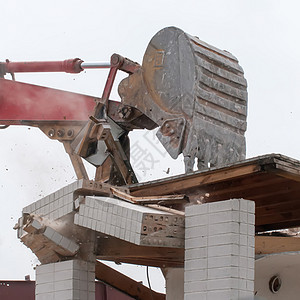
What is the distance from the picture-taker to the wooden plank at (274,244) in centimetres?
1180

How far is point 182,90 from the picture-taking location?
14047mm

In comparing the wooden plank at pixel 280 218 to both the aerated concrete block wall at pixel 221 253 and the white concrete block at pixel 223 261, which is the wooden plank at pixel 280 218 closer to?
the aerated concrete block wall at pixel 221 253

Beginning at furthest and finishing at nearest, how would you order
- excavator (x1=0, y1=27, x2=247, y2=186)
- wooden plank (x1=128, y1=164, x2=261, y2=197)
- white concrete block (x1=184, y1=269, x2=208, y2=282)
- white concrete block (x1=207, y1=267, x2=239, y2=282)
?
excavator (x1=0, y1=27, x2=247, y2=186), wooden plank (x1=128, y1=164, x2=261, y2=197), white concrete block (x1=184, y1=269, x2=208, y2=282), white concrete block (x1=207, y1=267, x2=239, y2=282)

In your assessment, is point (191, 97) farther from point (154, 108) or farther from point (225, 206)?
point (225, 206)

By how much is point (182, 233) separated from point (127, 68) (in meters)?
5.30

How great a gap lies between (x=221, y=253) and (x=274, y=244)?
2.16 metres

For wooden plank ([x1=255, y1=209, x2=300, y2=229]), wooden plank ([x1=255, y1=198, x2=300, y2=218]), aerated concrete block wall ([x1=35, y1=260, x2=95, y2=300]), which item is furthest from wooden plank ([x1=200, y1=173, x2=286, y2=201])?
aerated concrete block wall ([x1=35, y1=260, x2=95, y2=300])

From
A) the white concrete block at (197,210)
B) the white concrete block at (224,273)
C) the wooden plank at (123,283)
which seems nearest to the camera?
the white concrete block at (224,273)

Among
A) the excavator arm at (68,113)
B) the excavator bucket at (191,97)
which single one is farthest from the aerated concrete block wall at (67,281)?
the excavator arm at (68,113)

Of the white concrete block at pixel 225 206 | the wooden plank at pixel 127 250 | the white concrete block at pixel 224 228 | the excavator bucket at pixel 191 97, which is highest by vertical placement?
the excavator bucket at pixel 191 97

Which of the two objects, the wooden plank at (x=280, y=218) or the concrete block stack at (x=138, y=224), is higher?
the wooden plank at (x=280, y=218)

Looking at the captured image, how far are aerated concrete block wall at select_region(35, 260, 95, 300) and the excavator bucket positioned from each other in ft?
8.82

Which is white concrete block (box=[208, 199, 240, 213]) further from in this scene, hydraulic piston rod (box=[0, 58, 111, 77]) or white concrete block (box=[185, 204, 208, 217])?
hydraulic piston rod (box=[0, 58, 111, 77])

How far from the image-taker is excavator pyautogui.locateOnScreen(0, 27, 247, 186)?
13.9 m
